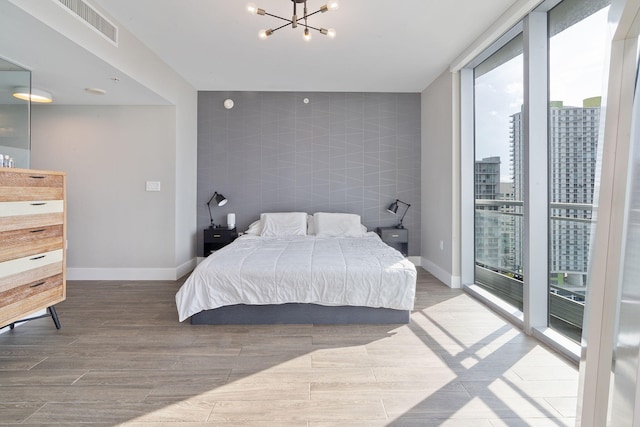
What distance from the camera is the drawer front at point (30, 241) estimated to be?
2070mm

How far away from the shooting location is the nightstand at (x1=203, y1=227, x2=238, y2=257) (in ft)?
14.8

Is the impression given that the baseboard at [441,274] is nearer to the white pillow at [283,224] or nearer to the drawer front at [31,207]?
the white pillow at [283,224]

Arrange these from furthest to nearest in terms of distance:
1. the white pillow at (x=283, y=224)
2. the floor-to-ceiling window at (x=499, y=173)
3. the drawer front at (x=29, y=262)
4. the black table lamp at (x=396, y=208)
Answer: the black table lamp at (x=396, y=208), the white pillow at (x=283, y=224), the floor-to-ceiling window at (x=499, y=173), the drawer front at (x=29, y=262)

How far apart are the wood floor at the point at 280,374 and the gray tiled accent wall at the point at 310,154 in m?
2.31

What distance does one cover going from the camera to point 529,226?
8.23 ft

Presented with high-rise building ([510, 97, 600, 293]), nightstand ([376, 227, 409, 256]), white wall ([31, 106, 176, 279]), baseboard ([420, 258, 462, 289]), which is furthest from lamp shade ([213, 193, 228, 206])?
high-rise building ([510, 97, 600, 293])

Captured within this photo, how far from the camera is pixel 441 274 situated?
4.07 m

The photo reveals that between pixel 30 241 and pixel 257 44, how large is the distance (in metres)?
2.67

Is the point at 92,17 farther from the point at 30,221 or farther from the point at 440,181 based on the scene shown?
the point at 440,181

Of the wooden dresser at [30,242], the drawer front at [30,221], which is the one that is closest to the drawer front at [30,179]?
the wooden dresser at [30,242]

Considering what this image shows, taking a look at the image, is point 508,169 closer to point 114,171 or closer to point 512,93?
point 512,93

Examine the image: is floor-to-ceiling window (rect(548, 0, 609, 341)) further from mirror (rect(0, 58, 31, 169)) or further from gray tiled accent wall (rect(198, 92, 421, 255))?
mirror (rect(0, 58, 31, 169))

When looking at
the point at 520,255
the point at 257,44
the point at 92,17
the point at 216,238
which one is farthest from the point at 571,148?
the point at 216,238

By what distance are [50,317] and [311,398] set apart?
2690mm
